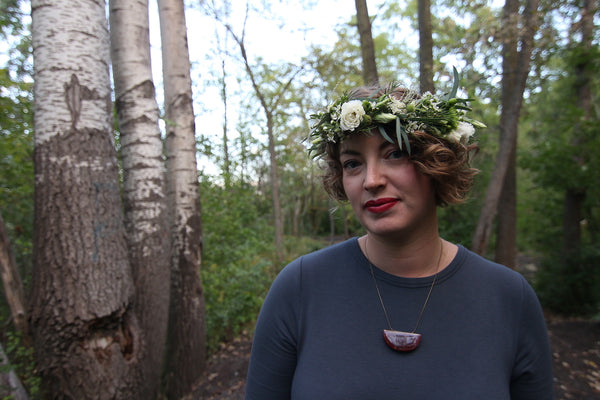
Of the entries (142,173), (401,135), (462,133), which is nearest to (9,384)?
(142,173)

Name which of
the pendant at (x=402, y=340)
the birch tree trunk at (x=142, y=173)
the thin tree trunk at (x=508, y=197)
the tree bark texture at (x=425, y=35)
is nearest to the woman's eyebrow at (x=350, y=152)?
the pendant at (x=402, y=340)

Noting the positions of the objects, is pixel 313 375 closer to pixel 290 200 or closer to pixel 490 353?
pixel 490 353

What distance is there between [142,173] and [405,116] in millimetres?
2766

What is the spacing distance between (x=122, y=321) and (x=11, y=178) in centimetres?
237

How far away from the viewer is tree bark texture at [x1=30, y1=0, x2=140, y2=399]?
245 centimetres

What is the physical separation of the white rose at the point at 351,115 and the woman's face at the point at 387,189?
0.07 metres

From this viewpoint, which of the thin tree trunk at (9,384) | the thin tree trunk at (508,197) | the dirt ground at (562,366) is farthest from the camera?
the thin tree trunk at (508,197)

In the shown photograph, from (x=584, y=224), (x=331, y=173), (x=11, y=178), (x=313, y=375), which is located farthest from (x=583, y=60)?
(x=11, y=178)

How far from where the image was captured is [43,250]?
247 centimetres

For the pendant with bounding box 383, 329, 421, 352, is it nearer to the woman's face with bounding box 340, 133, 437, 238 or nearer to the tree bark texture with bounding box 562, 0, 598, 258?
the woman's face with bounding box 340, 133, 437, 238

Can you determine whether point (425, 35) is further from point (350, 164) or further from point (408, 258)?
point (408, 258)

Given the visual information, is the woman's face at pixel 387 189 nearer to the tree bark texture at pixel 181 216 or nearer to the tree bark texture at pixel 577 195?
the tree bark texture at pixel 181 216

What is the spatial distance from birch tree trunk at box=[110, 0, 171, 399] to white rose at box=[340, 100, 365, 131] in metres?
2.61

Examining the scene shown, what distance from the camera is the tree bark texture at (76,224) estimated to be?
2451 millimetres
